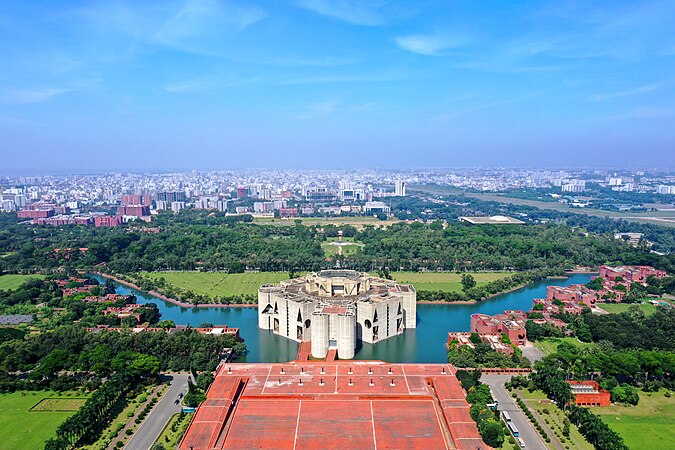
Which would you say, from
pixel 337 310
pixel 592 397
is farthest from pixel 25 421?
pixel 592 397

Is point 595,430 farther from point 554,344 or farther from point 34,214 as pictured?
point 34,214

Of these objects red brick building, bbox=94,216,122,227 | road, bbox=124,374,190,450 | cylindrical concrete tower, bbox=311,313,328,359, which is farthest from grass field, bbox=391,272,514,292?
red brick building, bbox=94,216,122,227

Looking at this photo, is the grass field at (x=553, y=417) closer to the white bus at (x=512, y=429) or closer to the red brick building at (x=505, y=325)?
the white bus at (x=512, y=429)

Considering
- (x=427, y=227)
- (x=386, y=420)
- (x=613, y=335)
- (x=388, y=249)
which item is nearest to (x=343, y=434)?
(x=386, y=420)

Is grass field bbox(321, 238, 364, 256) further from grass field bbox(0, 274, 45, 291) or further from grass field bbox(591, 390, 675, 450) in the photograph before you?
grass field bbox(591, 390, 675, 450)

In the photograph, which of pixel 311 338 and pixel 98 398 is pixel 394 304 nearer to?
pixel 311 338

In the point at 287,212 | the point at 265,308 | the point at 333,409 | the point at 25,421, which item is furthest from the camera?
the point at 287,212
